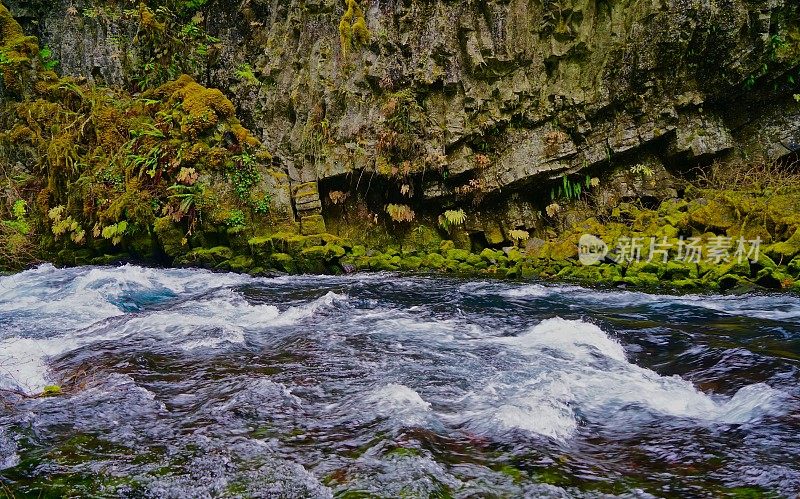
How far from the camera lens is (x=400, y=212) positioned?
1513 centimetres

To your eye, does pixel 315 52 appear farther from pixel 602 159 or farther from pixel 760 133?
pixel 760 133

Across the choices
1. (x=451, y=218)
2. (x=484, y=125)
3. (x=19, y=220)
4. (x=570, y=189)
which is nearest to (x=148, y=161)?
(x=19, y=220)

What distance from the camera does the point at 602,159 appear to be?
48.3 ft

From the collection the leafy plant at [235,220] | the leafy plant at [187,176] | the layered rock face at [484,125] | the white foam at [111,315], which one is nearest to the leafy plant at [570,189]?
the layered rock face at [484,125]

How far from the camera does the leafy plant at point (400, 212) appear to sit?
49.6ft

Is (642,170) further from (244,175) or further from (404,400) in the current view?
(404,400)

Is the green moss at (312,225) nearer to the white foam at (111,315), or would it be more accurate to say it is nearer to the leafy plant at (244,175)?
the leafy plant at (244,175)

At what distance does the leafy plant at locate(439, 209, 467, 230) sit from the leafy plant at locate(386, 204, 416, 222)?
2.93ft

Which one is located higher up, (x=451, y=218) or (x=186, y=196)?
(x=186, y=196)

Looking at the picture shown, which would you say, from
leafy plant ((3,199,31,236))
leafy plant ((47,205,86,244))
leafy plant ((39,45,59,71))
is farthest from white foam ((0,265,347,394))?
leafy plant ((39,45,59,71))

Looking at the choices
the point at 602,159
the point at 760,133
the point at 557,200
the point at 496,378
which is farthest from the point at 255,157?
the point at 760,133

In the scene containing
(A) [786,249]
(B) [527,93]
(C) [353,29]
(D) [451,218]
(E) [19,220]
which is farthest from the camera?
(E) [19,220]

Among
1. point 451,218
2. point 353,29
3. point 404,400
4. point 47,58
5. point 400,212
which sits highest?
point 47,58

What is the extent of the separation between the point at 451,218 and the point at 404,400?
10650 millimetres
